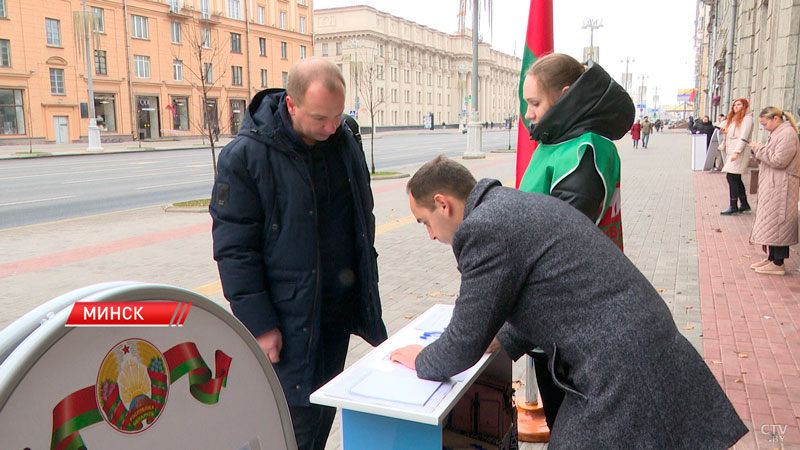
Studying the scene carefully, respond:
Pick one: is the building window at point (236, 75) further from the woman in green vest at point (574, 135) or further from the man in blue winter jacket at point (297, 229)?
the woman in green vest at point (574, 135)

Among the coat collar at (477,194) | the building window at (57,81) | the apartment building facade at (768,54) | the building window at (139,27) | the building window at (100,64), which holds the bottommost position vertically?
the coat collar at (477,194)

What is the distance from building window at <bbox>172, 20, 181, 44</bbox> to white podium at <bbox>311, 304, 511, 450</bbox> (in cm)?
5135

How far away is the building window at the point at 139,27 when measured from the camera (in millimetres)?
45000

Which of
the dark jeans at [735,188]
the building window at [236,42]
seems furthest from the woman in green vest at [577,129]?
the building window at [236,42]

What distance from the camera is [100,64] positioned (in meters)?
42.4

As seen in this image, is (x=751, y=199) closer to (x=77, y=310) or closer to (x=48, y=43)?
(x=77, y=310)

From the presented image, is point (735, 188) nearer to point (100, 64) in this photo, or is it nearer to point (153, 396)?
point (153, 396)

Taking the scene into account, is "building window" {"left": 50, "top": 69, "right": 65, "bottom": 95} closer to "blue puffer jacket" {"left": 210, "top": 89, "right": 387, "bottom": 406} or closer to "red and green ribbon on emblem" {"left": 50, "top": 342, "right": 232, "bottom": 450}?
"blue puffer jacket" {"left": 210, "top": 89, "right": 387, "bottom": 406}

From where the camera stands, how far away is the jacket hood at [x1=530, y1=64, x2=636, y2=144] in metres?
2.36

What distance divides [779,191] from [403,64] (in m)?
85.0

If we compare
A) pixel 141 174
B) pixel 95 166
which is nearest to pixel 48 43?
pixel 95 166

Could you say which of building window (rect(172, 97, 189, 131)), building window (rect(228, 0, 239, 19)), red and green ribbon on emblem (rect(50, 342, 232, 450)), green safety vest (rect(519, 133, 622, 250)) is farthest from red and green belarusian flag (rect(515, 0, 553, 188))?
building window (rect(228, 0, 239, 19))

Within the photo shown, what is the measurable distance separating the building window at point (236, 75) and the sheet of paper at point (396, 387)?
180ft

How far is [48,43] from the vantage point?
3916 cm
